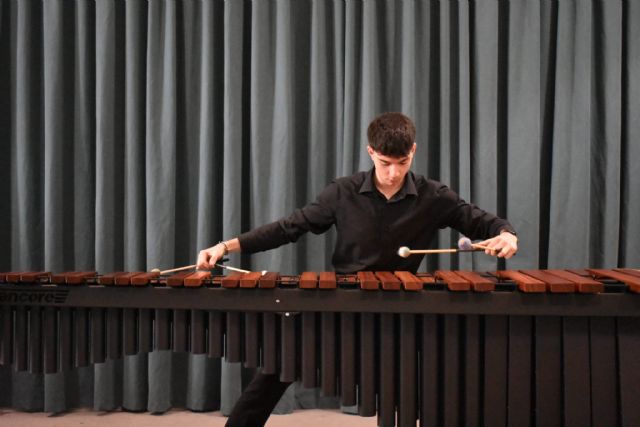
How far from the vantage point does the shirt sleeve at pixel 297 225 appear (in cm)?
214

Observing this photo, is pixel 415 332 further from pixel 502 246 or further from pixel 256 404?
pixel 256 404

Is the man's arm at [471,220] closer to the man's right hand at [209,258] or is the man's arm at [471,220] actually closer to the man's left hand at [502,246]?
the man's left hand at [502,246]

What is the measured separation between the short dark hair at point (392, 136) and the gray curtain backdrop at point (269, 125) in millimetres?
799

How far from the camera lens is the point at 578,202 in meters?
2.74

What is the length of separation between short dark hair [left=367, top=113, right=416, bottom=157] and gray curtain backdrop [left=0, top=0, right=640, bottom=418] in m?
0.80

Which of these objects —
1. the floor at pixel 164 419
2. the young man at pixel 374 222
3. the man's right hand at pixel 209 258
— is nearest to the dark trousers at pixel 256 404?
the young man at pixel 374 222

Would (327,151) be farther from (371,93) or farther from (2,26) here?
(2,26)

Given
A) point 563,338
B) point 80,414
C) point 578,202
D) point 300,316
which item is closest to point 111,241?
point 80,414

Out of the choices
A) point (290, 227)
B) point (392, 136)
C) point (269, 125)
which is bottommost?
point (290, 227)

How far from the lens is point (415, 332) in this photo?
5.65 feet

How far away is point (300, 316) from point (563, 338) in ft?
2.93

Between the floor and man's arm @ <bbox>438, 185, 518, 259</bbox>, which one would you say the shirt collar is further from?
the floor

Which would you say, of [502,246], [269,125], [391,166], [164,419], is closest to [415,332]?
[502,246]

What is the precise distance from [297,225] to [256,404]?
75 cm
